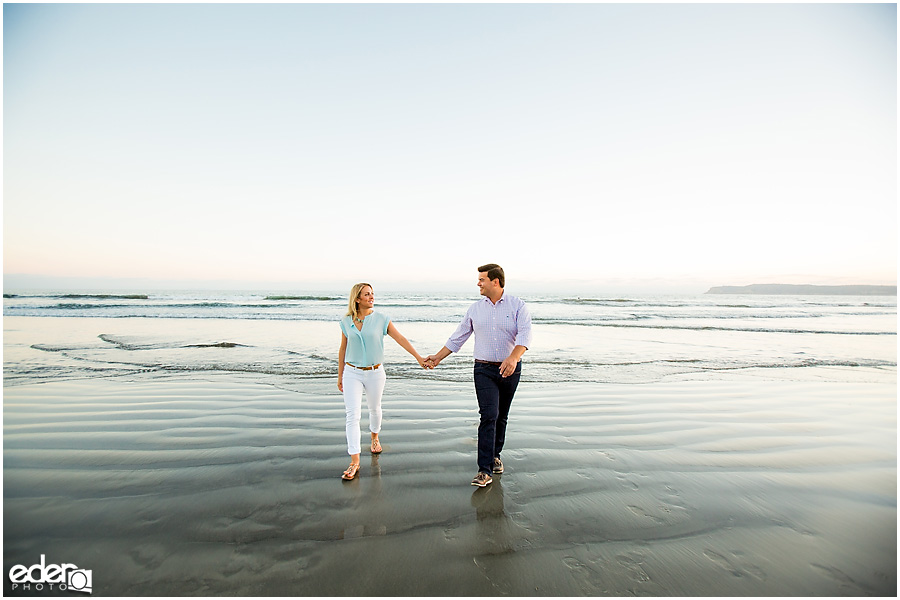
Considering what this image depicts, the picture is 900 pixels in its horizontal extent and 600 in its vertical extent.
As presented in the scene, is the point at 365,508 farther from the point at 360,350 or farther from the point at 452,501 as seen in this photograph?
the point at 360,350

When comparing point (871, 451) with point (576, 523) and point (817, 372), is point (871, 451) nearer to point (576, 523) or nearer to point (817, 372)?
point (576, 523)

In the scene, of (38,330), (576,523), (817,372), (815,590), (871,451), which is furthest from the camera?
(38,330)

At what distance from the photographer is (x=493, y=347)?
477 centimetres

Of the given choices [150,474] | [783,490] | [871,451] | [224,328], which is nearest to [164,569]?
[150,474]

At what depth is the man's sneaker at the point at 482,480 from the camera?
4477 mm

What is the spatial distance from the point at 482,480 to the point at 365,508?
118 centimetres

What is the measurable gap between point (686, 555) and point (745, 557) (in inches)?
16.8

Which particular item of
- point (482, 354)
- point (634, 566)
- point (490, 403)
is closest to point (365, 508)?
point (490, 403)

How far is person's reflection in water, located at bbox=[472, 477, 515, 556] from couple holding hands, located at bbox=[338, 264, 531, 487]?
192mm

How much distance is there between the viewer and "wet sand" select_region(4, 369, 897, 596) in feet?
10.2

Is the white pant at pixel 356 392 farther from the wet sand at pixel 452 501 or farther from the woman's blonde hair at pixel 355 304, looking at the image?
the woman's blonde hair at pixel 355 304

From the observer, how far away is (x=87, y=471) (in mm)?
4762

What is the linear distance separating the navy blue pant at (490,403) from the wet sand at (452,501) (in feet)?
1.11

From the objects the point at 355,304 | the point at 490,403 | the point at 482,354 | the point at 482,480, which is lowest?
the point at 482,480
